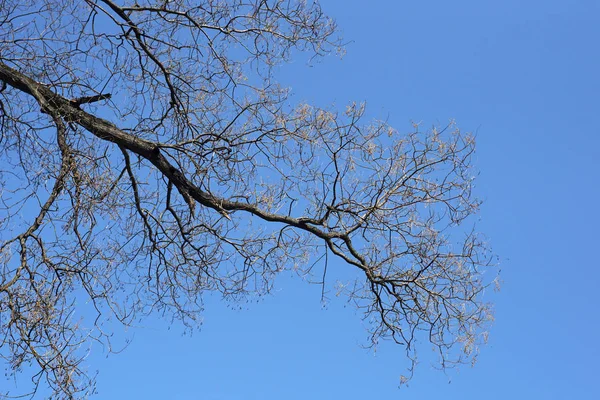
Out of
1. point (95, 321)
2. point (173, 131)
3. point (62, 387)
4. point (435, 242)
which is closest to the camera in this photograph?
point (62, 387)

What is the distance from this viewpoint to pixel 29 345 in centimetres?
655

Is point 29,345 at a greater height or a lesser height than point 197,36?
lesser

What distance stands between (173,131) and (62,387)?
3.03 m

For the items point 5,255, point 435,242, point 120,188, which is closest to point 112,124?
point 120,188

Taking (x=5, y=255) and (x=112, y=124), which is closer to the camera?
(x=5, y=255)

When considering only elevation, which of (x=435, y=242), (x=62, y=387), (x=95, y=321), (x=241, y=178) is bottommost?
(x=62, y=387)

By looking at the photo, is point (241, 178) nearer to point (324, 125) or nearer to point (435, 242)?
point (324, 125)

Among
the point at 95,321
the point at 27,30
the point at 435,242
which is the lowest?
the point at 95,321

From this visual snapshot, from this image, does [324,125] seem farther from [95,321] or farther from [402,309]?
[95,321]

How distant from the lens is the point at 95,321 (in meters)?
7.15

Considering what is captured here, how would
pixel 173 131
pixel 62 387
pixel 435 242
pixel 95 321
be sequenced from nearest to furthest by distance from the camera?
pixel 62 387, pixel 95 321, pixel 435 242, pixel 173 131

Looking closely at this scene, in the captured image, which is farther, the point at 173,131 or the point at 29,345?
the point at 173,131

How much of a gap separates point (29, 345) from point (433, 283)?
3717 millimetres

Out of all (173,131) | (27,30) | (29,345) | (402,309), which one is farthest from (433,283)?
(27,30)
